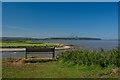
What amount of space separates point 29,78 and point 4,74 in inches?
65.4

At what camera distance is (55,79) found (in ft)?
36.8

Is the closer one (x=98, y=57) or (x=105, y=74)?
A: (x=105, y=74)

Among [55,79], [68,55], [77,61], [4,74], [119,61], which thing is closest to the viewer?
[55,79]

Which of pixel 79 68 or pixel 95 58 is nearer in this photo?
pixel 79 68

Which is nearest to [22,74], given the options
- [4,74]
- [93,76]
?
[4,74]

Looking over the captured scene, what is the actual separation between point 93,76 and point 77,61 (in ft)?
12.4

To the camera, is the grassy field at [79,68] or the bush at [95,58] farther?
the bush at [95,58]

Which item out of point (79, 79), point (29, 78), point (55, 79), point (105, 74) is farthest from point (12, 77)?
point (105, 74)

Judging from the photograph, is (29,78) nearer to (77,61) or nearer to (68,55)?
(77,61)

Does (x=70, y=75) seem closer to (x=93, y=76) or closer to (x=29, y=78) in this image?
(x=93, y=76)

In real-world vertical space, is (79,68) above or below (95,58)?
below

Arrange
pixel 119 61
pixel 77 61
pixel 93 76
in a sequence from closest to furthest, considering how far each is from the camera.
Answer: pixel 93 76, pixel 119 61, pixel 77 61

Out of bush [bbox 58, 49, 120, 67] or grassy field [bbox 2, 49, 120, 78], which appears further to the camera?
bush [bbox 58, 49, 120, 67]

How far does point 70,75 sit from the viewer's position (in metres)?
12.5
